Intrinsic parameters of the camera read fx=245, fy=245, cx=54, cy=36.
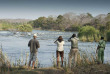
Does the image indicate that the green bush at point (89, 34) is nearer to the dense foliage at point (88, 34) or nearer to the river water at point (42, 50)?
the dense foliage at point (88, 34)

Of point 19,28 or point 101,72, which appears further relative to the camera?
point 19,28

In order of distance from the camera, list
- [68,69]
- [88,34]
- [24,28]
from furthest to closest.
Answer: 1. [24,28]
2. [88,34]
3. [68,69]

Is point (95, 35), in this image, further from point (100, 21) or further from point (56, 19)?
point (56, 19)

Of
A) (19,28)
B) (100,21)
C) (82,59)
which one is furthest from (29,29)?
(82,59)

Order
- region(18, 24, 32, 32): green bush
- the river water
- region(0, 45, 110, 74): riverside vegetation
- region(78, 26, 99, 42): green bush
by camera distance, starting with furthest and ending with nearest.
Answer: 1. region(18, 24, 32, 32): green bush
2. region(78, 26, 99, 42): green bush
3. the river water
4. region(0, 45, 110, 74): riverside vegetation

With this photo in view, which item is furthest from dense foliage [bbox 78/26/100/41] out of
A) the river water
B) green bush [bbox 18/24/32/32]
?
green bush [bbox 18/24/32/32]

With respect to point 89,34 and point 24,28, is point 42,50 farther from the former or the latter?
point 24,28

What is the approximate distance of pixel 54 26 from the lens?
143375 millimetres

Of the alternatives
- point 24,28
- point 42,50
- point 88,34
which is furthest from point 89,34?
point 24,28

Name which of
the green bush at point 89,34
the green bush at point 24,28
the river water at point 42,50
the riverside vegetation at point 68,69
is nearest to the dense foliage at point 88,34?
the green bush at point 89,34

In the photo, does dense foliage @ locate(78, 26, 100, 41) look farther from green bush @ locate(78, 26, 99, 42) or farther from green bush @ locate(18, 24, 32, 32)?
green bush @ locate(18, 24, 32, 32)

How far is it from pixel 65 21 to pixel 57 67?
422ft

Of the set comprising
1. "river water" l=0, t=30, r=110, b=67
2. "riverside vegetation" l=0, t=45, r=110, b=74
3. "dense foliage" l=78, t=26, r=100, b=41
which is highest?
"riverside vegetation" l=0, t=45, r=110, b=74

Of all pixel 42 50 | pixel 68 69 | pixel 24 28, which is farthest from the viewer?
pixel 24 28
